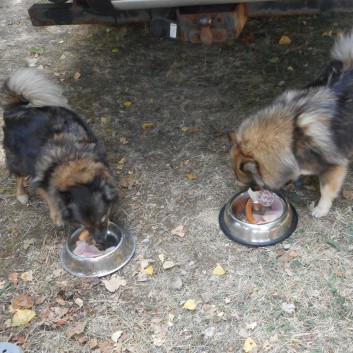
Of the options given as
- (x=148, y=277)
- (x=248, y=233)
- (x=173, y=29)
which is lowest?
(x=148, y=277)

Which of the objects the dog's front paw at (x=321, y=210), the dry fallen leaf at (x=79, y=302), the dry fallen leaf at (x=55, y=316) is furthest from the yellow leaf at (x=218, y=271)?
the dry fallen leaf at (x=55, y=316)

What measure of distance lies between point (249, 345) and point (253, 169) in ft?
4.02

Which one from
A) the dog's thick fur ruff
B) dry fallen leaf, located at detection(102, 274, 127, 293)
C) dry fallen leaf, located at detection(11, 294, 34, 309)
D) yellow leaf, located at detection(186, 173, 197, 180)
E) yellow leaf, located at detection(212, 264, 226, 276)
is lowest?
dry fallen leaf, located at detection(11, 294, 34, 309)

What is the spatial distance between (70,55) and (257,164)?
13.6ft

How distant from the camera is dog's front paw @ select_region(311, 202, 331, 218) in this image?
3.58 m

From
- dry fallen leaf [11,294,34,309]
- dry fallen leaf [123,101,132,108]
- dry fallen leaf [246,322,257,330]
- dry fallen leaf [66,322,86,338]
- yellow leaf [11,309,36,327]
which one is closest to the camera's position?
dry fallen leaf [246,322,257,330]

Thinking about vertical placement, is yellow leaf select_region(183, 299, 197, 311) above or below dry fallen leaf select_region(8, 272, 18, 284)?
above

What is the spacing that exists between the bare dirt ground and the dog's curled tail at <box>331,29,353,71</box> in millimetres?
1078

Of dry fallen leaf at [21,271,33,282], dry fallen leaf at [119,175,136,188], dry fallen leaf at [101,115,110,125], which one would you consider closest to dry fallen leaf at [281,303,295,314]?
dry fallen leaf at [119,175,136,188]

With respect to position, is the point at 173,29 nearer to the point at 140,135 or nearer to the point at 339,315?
the point at 140,135

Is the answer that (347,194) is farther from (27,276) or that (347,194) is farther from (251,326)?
(27,276)

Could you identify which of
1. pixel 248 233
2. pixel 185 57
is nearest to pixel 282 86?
pixel 185 57

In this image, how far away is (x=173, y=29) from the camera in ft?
11.7

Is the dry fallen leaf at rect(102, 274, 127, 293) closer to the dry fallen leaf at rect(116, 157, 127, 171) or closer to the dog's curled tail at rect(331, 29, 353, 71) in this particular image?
the dry fallen leaf at rect(116, 157, 127, 171)
